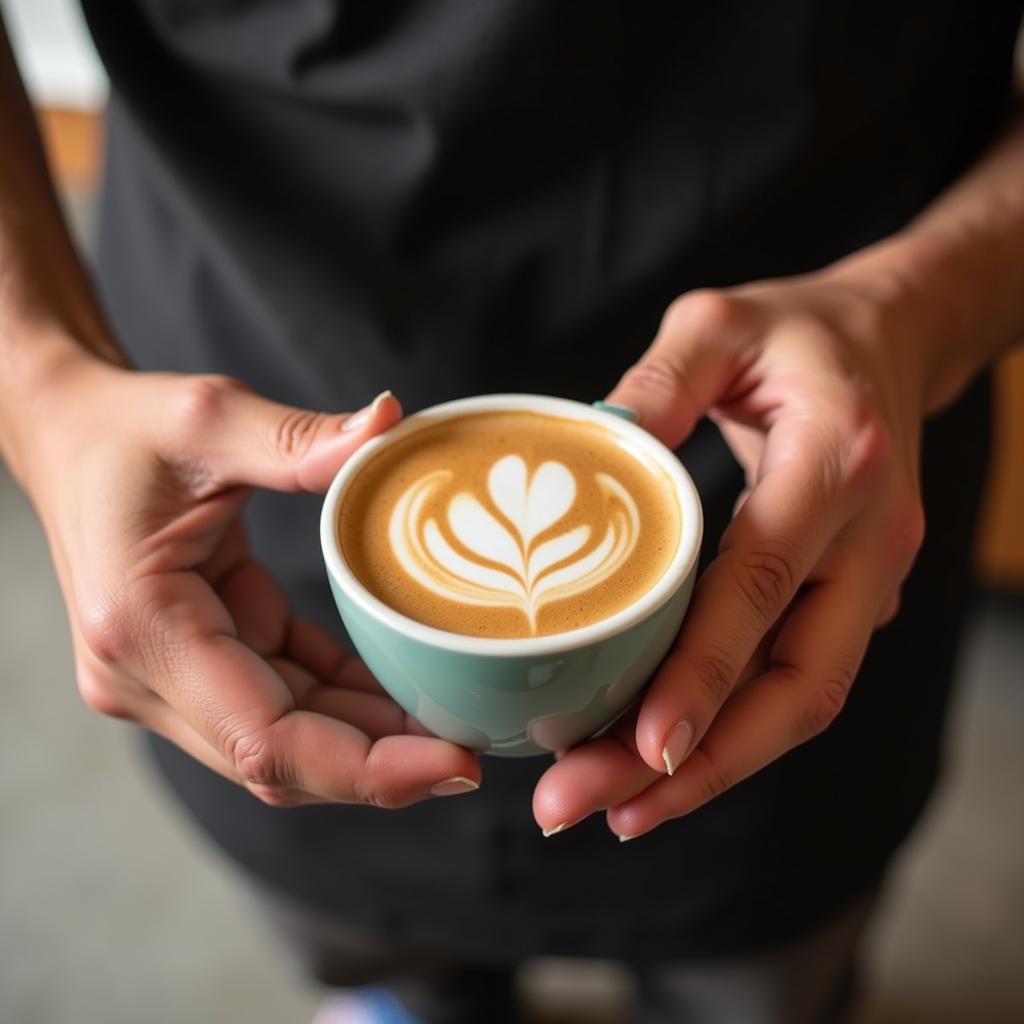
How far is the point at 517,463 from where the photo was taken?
2.47 feet

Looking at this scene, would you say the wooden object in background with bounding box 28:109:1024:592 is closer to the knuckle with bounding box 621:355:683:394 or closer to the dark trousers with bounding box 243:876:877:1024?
the dark trousers with bounding box 243:876:877:1024

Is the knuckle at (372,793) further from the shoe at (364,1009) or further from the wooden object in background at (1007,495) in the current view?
the wooden object in background at (1007,495)

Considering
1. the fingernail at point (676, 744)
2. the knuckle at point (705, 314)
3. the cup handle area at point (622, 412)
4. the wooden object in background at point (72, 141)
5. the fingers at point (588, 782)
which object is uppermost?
the knuckle at point (705, 314)

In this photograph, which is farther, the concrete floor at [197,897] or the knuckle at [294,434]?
the concrete floor at [197,897]

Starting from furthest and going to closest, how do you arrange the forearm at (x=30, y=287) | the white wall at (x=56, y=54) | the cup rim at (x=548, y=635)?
the white wall at (x=56, y=54) → the forearm at (x=30, y=287) → the cup rim at (x=548, y=635)

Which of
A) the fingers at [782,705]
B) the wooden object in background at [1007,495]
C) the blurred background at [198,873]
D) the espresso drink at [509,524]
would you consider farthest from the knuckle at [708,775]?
the wooden object in background at [1007,495]

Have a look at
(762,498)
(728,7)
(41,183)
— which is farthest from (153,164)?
(762,498)

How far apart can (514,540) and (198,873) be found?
1.47m

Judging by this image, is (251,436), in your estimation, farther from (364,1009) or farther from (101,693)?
(364,1009)

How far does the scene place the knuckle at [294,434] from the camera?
0.71 metres

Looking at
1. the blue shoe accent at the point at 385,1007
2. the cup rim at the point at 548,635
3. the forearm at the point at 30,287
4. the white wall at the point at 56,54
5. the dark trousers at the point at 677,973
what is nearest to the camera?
the cup rim at the point at 548,635

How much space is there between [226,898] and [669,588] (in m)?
1.53

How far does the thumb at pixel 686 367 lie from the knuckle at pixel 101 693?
16.2 inches

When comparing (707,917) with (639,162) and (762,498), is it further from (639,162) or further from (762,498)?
(639,162)
